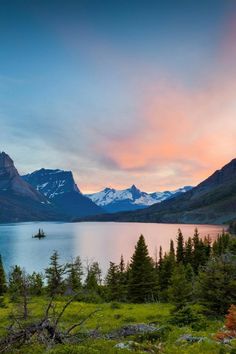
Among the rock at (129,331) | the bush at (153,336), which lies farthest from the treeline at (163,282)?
the bush at (153,336)

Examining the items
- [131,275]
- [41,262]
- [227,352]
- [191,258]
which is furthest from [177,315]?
[41,262]

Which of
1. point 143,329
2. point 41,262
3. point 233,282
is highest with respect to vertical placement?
point 233,282

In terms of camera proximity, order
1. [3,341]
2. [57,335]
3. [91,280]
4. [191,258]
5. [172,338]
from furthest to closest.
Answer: [191,258], [91,280], [172,338], [57,335], [3,341]

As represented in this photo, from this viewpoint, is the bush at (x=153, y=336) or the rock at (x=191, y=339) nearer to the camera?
the rock at (x=191, y=339)

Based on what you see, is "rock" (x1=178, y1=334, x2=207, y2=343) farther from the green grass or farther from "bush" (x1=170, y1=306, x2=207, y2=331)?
"bush" (x1=170, y1=306, x2=207, y2=331)

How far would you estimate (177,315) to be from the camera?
2500 cm

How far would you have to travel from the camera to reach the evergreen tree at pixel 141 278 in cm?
5900

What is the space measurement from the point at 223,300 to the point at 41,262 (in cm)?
13281

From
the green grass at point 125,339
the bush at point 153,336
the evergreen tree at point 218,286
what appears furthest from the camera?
the evergreen tree at point 218,286

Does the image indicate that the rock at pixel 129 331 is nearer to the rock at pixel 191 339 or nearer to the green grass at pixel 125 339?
the green grass at pixel 125 339

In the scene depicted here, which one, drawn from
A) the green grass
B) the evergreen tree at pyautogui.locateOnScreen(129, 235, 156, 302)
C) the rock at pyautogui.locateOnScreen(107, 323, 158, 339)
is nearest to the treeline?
the evergreen tree at pyautogui.locateOnScreen(129, 235, 156, 302)

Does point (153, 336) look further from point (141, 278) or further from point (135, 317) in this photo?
point (141, 278)

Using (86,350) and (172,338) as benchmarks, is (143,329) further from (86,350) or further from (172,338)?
(86,350)

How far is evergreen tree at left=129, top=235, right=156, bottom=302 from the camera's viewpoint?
194 feet
